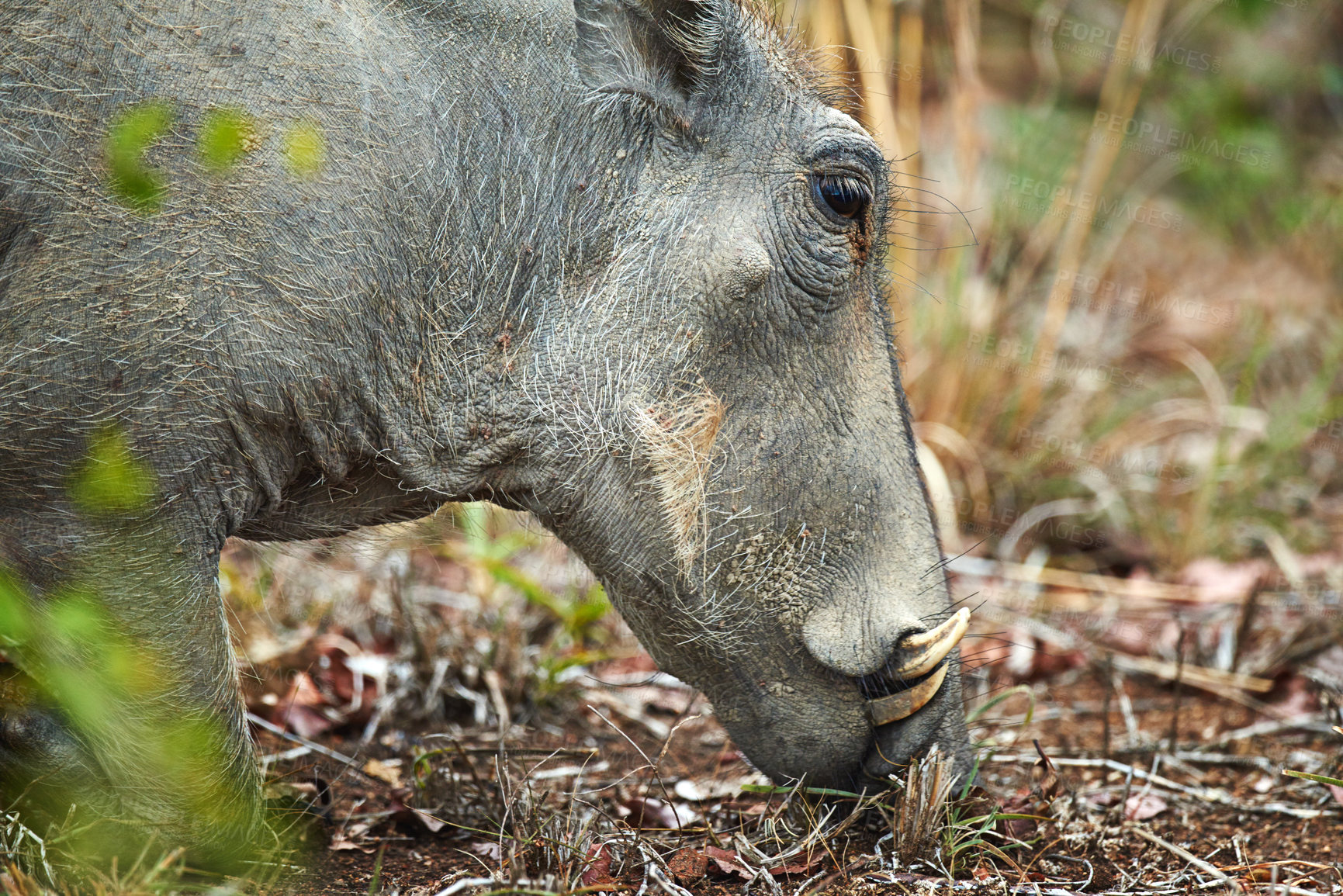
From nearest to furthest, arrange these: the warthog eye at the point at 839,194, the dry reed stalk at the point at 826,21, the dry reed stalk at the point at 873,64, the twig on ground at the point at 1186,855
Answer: the twig on ground at the point at 1186,855 → the warthog eye at the point at 839,194 → the dry reed stalk at the point at 873,64 → the dry reed stalk at the point at 826,21

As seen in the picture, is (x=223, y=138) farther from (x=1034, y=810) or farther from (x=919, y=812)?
(x=1034, y=810)

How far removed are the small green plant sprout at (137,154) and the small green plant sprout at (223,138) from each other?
0.06 metres

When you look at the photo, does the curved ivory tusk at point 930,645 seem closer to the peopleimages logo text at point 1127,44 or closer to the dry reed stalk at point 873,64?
the dry reed stalk at point 873,64

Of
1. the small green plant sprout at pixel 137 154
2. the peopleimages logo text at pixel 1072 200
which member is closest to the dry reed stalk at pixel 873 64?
the peopleimages logo text at pixel 1072 200

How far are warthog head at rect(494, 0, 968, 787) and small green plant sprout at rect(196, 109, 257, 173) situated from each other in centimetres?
62

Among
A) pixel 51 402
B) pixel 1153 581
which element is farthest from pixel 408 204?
pixel 1153 581

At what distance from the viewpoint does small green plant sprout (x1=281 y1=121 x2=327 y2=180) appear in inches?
83.2

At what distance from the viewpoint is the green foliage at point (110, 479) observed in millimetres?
2066

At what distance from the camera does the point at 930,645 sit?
2389 mm

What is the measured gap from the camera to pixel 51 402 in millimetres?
2027

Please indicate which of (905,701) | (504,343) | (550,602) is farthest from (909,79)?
(905,701)

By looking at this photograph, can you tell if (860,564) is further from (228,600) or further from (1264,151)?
(1264,151)

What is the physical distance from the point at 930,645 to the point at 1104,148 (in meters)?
Answer: 3.53

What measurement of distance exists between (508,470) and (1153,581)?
311cm
